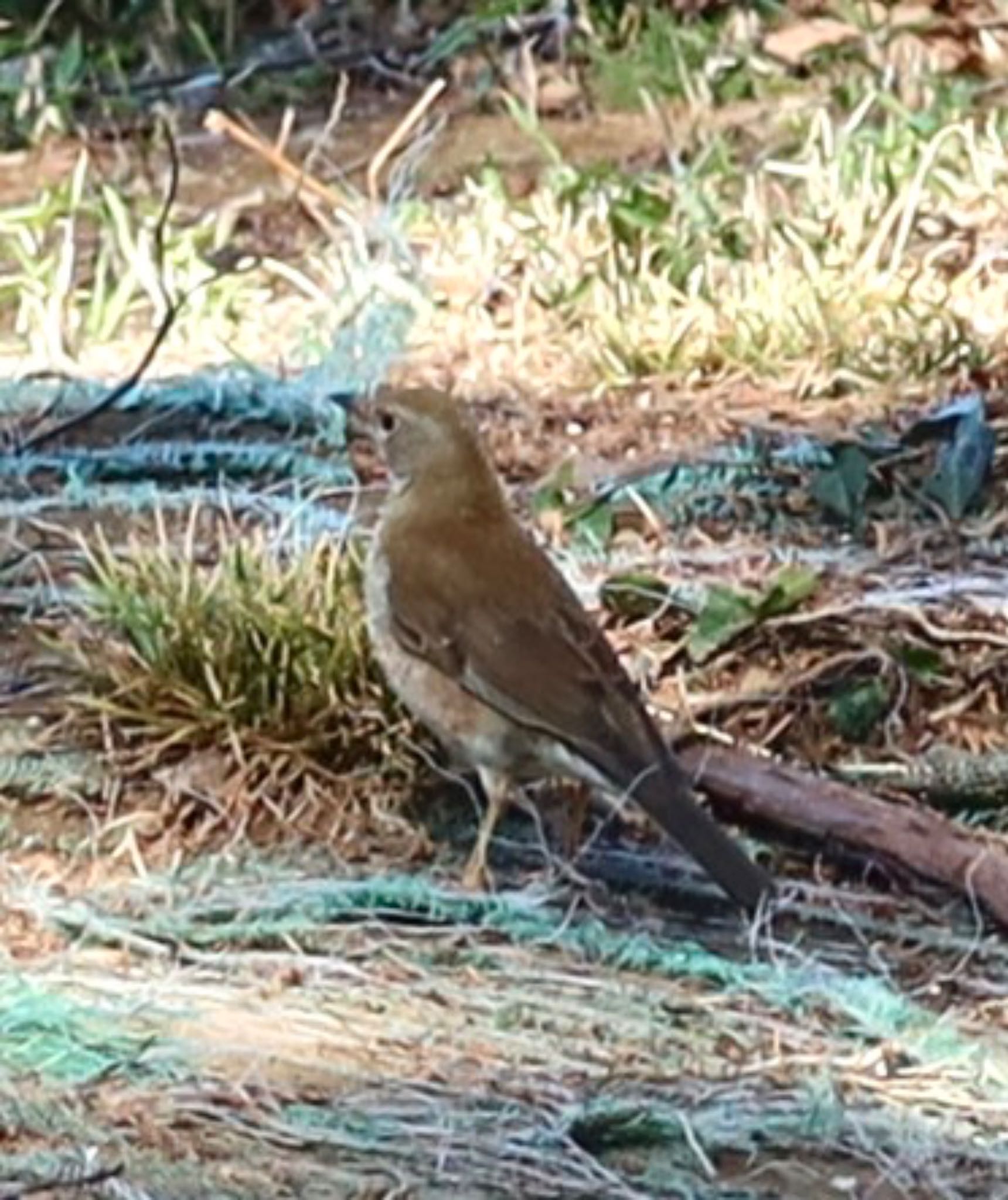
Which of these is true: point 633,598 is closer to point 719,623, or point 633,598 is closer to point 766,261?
point 719,623

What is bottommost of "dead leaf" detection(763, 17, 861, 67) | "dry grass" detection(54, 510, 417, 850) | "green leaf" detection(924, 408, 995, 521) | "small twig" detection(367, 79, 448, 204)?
"dead leaf" detection(763, 17, 861, 67)

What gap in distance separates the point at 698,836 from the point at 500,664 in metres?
0.46

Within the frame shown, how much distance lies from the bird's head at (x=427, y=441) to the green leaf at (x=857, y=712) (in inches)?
29.2

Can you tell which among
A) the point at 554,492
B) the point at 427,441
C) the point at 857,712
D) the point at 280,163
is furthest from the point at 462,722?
the point at 280,163

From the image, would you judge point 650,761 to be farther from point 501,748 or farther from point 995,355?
point 995,355

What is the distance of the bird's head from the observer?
6.82 metres

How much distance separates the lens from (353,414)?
23.6ft

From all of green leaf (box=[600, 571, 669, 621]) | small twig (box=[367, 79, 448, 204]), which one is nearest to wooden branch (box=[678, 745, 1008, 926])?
green leaf (box=[600, 571, 669, 621])

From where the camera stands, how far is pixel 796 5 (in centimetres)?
1173

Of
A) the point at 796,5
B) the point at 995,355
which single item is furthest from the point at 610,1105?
the point at 796,5

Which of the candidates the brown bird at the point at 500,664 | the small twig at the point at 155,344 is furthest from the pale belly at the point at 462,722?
the small twig at the point at 155,344

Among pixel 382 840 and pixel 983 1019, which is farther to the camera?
pixel 382 840

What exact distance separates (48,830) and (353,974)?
86 cm

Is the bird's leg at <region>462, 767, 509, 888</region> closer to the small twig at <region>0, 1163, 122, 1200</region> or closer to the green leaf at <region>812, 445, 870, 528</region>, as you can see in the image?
the small twig at <region>0, 1163, 122, 1200</region>
